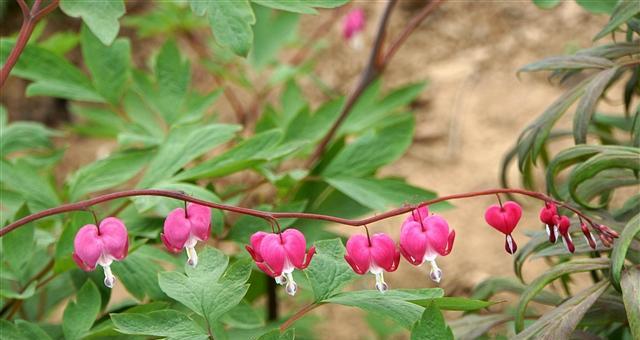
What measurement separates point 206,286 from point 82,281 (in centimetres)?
39

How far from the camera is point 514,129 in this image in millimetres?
2580

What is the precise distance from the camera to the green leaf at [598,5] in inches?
56.2

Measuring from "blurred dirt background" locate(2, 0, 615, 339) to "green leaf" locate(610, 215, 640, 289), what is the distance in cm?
102

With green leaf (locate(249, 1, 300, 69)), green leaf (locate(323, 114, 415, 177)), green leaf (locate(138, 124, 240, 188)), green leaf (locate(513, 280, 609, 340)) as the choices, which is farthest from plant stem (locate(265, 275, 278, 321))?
green leaf (locate(513, 280, 609, 340))

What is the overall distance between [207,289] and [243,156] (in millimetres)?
338

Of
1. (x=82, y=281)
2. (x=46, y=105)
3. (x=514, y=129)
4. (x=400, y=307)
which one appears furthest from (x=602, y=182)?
(x=46, y=105)

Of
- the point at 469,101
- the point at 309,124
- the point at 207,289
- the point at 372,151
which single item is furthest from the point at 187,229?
the point at 469,101

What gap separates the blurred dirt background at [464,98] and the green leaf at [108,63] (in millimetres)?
926

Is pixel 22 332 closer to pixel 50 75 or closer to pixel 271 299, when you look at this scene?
pixel 50 75

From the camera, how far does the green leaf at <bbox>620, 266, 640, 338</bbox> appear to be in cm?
108

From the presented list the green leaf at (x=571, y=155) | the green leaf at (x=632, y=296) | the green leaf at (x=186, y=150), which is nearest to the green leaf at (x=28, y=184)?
the green leaf at (x=186, y=150)

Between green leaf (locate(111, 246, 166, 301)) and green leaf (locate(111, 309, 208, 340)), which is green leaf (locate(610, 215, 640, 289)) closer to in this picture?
green leaf (locate(111, 309, 208, 340))

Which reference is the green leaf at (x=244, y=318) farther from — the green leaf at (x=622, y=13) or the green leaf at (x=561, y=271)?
the green leaf at (x=622, y=13)

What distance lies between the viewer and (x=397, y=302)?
1121 millimetres
